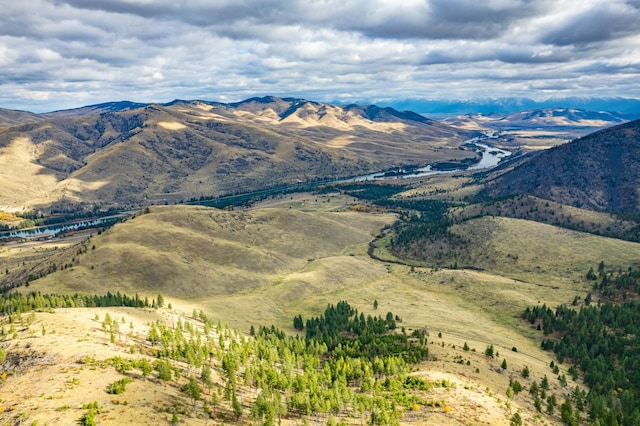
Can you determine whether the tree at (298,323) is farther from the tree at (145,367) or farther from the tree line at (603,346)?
the tree at (145,367)

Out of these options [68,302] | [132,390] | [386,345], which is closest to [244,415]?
[132,390]

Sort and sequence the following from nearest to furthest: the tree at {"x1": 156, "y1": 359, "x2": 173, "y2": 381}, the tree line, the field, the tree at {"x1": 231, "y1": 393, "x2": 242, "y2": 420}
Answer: the field → the tree at {"x1": 231, "y1": 393, "x2": 242, "y2": 420} → the tree at {"x1": 156, "y1": 359, "x2": 173, "y2": 381} → the tree line

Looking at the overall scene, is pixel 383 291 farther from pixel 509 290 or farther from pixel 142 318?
pixel 142 318

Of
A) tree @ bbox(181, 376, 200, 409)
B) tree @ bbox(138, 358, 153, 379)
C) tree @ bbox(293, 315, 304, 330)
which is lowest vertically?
tree @ bbox(293, 315, 304, 330)

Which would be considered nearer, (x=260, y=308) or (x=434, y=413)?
(x=434, y=413)

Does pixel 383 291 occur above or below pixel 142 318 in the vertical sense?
below

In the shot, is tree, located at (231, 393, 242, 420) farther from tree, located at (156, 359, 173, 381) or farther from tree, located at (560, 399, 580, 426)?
tree, located at (560, 399, 580, 426)

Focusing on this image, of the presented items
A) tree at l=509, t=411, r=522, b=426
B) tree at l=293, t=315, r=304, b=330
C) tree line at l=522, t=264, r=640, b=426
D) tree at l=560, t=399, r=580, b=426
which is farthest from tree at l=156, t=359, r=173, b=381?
tree at l=293, t=315, r=304, b=330

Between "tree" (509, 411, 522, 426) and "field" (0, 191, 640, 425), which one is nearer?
"field" (0, 191, 640, 425)

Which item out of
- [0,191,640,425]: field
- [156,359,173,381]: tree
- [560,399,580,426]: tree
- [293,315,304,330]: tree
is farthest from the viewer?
[293,315,304,330]: tree

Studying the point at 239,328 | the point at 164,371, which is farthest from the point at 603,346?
the point at 164,371

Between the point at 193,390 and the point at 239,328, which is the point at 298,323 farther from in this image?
the point at 193,390
